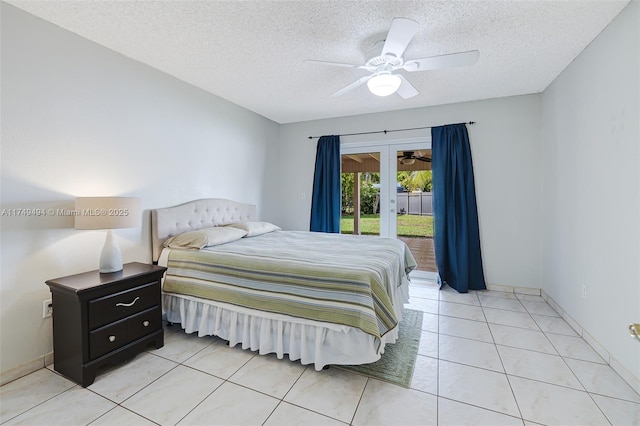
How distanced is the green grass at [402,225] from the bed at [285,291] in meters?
1.31

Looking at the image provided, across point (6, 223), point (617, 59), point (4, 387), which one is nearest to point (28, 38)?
point (6, 223)

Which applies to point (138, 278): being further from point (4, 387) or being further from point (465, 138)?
point (465, 138)

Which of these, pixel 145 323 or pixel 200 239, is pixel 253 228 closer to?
pixel 200 239

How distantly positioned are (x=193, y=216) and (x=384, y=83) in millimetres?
2457

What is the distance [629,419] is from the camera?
5.24 feet

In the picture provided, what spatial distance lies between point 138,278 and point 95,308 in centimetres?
33

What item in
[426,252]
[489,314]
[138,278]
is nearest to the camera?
[138,278]

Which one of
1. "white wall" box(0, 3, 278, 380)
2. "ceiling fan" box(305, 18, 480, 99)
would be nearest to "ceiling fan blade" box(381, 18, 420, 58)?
"ceiling fan" box(305, 18, 480, 99)

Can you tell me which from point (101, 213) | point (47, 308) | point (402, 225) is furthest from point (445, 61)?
point (47, 308)

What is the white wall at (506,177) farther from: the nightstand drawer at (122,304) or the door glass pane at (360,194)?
the nightstand drawer at (122,304)

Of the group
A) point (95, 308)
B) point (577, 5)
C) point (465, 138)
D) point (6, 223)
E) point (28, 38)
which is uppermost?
point (577, 5)

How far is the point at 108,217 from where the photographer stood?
6.92 feet

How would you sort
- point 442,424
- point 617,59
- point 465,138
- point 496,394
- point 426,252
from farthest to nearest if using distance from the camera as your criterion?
point 426,252 → point 465,138 → point 617,59 → point 496,394 → point 442,424

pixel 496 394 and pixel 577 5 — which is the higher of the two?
pixel 577 5
